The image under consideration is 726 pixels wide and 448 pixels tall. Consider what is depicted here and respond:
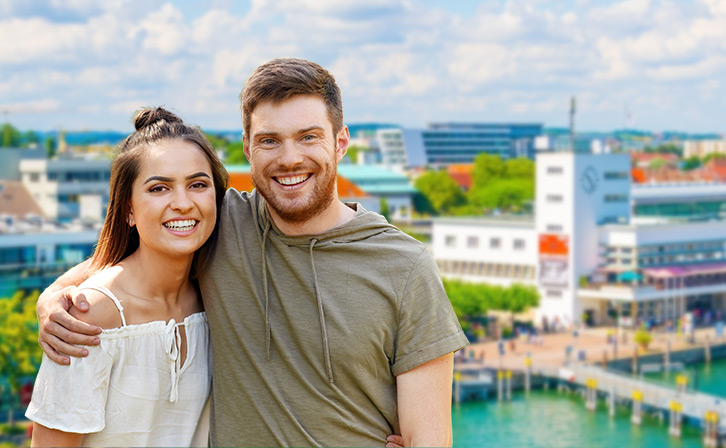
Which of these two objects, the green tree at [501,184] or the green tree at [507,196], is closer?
the green tree at [507,196]

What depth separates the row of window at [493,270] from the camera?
40.6 metres

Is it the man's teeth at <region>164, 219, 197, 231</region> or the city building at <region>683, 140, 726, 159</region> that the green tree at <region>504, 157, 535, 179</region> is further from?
the man's teeth at <region>164, 219, 197, 231</region>

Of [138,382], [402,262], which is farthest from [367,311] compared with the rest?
[138,382]

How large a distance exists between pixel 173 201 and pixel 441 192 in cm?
5889

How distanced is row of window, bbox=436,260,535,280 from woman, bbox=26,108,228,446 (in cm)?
3768

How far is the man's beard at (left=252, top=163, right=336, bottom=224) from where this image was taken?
263cm

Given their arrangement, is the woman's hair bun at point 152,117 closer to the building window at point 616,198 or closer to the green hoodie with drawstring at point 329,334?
the green hoodie with drawstring at point 329,334

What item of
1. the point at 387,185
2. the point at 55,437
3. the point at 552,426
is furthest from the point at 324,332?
the point at 387,185

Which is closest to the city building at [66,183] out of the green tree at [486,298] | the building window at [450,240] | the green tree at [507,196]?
Answer: the building window at [450,240]

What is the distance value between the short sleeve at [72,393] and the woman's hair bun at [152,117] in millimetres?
623

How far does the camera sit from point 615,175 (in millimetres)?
41719

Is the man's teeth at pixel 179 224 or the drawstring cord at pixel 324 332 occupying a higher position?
the man's teeth at pixel 179 224

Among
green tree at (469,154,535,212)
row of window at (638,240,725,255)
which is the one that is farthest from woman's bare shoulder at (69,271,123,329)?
green tree at (469,154,535,212)

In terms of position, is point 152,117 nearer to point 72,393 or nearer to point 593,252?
point 72,393
